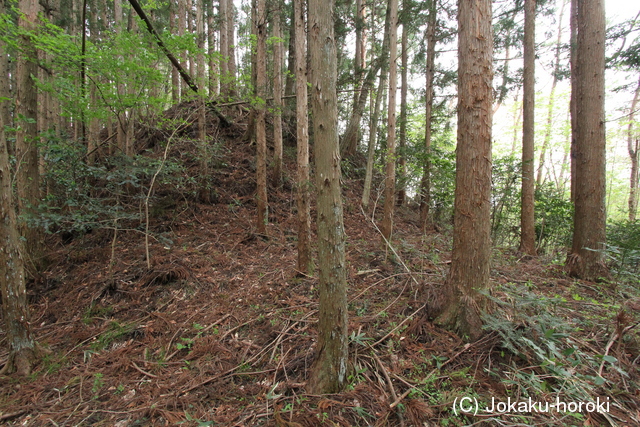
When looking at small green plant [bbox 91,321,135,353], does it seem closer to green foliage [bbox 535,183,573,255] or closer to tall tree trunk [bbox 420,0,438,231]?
tall tree trunk [bbox 420,0,438,231]

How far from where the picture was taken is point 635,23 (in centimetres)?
734

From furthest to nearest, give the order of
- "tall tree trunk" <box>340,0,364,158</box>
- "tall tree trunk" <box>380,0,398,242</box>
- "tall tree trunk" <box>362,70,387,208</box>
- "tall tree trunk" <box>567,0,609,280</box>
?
"tall tree trunk" <box>340,0,364,158</box>, "tall tree trunk" <box>362,70,387,208</box>, "tall tree trunk" <box>380,0,398,242</box>, "tall tree trunk" <box>567,0,609,280</box>

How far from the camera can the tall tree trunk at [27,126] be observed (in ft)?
16.1

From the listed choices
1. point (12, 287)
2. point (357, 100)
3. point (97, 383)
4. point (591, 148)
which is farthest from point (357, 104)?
point (97, 383)

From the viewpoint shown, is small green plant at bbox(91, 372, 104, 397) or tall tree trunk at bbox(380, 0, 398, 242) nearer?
small green plant at bbox(91, 372, 104, 397)

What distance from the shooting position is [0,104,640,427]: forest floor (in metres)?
2.46

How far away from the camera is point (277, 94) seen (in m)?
7.18

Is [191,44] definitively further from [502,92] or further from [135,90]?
[502,92]

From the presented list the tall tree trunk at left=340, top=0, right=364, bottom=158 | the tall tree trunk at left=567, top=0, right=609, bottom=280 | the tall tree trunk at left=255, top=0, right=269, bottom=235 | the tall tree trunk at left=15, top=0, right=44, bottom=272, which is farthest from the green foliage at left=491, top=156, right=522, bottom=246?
the tall tree trunk at left=15, top=0, right=44, bottom=272

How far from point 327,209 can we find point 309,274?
120 inches

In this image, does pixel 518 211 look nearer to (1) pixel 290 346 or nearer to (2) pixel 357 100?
(2) pixel 357 100

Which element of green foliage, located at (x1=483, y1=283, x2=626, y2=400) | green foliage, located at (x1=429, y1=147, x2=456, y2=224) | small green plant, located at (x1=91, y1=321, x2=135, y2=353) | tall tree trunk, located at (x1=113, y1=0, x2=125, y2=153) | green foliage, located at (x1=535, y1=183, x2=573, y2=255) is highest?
tall tree trunk, located at (x1=113, y1=0, x2=125, y2=153)

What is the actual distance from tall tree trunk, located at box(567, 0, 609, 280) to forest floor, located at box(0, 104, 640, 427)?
0.48 metres

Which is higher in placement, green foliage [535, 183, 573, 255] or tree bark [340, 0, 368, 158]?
tree bark [340, 0, 368, 158]
